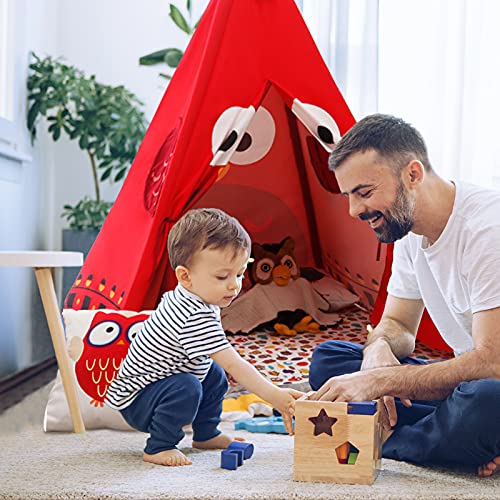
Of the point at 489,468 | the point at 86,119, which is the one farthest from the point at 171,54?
the point at 489,468

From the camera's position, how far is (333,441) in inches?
52.7

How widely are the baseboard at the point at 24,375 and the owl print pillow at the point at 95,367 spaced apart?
0.79 metres

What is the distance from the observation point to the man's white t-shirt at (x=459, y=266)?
1.44m

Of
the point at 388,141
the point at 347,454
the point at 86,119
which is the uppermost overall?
the point at 86,119

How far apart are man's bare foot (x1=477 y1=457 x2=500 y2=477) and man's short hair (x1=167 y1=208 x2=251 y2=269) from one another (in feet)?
1.98

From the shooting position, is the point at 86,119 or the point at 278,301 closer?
the point at 278,301

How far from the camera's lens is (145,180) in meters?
2.38

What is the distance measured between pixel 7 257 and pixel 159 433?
519 millimetres

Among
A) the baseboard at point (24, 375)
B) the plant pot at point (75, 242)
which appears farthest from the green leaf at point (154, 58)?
the baseboard at point (24, 375)

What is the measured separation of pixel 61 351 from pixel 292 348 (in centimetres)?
80

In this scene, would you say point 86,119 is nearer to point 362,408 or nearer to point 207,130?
point 207,130

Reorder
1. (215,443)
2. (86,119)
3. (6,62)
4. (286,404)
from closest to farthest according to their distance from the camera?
1. (286,404)
2. (215,443)
3. (6,62)
4. (86,119)

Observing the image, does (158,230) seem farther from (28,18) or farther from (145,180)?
(28,18)

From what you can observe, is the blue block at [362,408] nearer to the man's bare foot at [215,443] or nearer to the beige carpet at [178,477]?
the beige carpet at [178,477]
